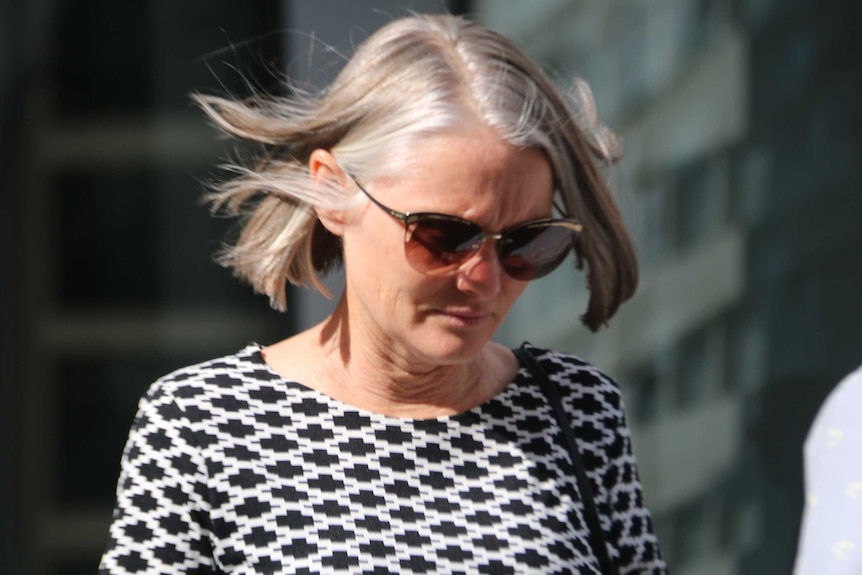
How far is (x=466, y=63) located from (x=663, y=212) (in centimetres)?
270

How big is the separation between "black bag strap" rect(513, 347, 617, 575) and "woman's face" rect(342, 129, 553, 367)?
0.68 feet

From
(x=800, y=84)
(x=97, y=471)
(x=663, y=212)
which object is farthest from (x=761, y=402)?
(x=97, y=471)

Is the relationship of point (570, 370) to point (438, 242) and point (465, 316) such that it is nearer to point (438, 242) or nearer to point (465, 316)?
point (465, 316)

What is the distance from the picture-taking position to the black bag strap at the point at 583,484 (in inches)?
74.4

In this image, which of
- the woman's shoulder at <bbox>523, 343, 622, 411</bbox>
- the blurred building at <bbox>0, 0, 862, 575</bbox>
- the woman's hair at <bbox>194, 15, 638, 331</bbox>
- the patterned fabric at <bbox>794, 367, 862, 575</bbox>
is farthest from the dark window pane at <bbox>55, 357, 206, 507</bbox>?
the patterned fabric at <bbox>794, 367, 862, 575</bbox>

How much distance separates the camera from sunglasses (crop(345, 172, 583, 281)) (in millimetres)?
1752

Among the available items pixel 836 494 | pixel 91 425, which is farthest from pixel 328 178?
pixel 91 425

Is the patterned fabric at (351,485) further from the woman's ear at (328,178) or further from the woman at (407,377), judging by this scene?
the woman's ear at (328,178)

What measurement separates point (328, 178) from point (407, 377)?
335 mm

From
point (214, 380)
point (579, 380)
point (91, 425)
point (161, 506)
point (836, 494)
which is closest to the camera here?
point (836, 494)

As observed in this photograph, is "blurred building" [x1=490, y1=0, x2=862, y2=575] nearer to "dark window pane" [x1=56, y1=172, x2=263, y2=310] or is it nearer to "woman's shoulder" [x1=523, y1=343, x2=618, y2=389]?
"dark window pane" [x1=56, y1=172, x2=263, y2=310]

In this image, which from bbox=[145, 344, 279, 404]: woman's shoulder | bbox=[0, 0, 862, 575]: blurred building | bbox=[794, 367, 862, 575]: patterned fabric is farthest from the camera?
bbox=[0, 0, 862, 575]: blurred building

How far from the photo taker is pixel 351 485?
1.83 m

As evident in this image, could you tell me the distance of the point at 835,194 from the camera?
4523 millimetres
